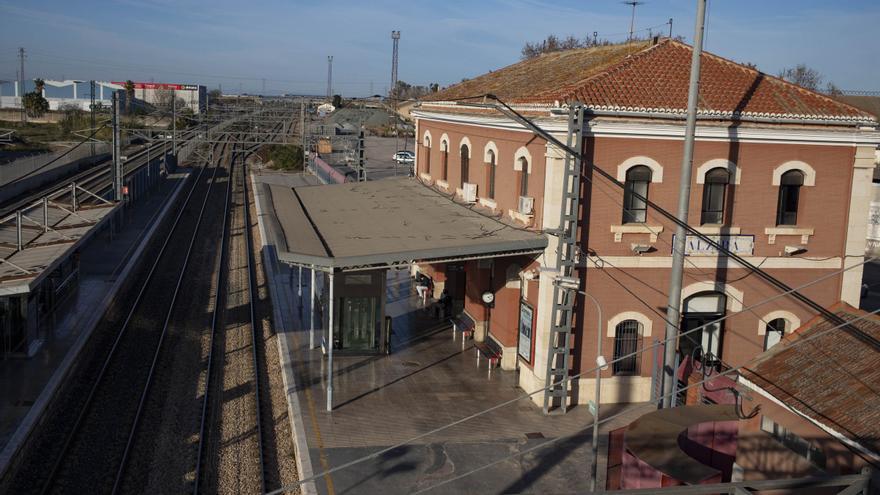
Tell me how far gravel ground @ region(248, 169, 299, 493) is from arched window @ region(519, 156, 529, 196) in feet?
21.9

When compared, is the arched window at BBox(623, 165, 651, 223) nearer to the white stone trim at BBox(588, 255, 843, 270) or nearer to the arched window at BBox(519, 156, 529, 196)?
the white stone trim at BBox(588, 255, 843, 270)

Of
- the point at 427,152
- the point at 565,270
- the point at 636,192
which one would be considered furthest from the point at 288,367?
the point at 427,152

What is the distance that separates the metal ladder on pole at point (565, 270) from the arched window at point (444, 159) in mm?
8556

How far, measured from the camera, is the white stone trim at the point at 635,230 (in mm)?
16350

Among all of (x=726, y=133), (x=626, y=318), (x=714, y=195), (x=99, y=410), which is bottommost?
(x=99, y=410)

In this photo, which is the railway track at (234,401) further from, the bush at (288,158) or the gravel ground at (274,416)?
the bush at (288,158)

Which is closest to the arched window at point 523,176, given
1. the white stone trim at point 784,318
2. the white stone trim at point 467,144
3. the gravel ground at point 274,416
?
the white stone trim at point 467,144

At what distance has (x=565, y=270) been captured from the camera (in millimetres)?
15922

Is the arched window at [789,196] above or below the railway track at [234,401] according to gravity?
above

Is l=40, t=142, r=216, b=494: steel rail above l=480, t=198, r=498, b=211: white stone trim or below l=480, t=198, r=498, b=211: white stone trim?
below

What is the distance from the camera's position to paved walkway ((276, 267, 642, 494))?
12.9 metres

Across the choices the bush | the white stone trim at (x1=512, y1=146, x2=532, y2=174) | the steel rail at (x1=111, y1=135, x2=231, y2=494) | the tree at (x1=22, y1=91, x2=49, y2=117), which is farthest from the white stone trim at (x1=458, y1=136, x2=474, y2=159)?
the tree at (x1=22, y1=91, x2=49, y2=117)

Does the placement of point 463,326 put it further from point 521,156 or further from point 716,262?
point 716,262

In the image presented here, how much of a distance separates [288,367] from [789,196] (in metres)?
11.3
